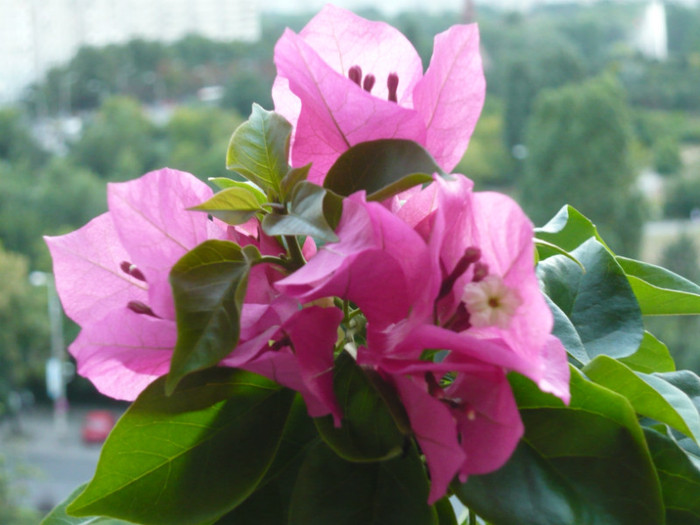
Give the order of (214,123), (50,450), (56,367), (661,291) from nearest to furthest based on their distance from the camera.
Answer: (661,291) < (56,367) < (50,450) < (214,123)

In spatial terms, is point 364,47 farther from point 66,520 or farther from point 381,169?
point 66,520

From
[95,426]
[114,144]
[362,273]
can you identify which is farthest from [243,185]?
[114,144]

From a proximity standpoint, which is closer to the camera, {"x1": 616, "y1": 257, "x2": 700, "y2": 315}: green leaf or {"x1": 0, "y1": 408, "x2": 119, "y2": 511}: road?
{"x1": 616, "y1": 257, "x2": 700, "y2": 315}: green leaf

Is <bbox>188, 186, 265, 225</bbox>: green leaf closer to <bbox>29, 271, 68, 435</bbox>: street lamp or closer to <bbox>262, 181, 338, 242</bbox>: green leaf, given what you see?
<bbox>262, 181, 338, 242</bbox>: green leaf

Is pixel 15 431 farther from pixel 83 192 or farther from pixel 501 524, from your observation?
pixel 501 524

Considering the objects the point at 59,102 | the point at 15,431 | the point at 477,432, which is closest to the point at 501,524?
the point at 477,432

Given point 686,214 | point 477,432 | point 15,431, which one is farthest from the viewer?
point 686,214

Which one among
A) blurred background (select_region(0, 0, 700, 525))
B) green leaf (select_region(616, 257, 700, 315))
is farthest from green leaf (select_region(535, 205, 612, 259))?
blurred background (select_region(0, 0, 700, 525))
